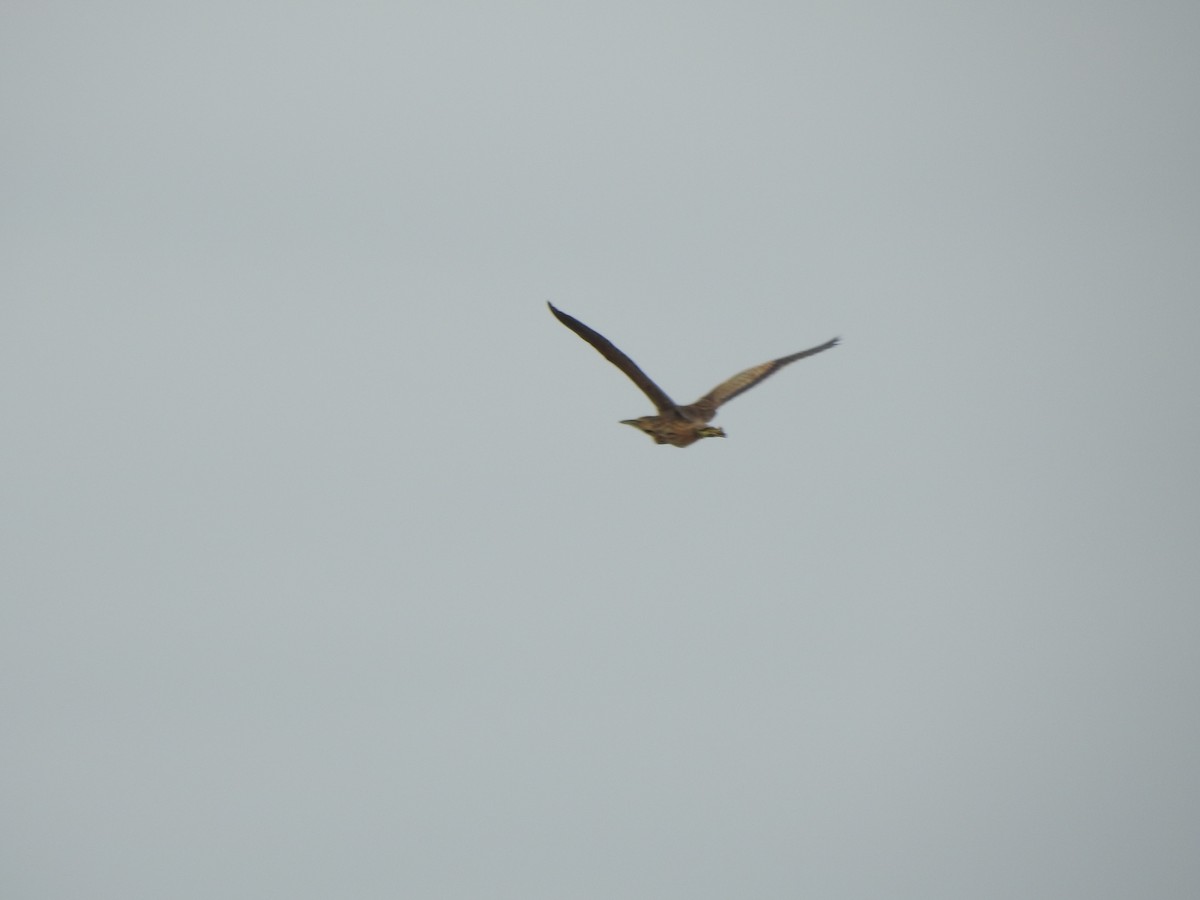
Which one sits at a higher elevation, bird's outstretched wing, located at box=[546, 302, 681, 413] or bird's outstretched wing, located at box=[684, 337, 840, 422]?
bird's outstretched wing, located at box=[684, 337, 840, 422]

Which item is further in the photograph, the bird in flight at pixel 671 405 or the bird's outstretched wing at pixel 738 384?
the bird's outstretched wing at pixel 738 384

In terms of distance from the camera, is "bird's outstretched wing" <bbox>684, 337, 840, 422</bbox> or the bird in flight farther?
"bird's outstretched wing" <bbox>684, 337, 840, 422</bbox>

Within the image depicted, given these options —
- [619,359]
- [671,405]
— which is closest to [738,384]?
[671,405]

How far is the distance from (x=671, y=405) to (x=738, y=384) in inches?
102

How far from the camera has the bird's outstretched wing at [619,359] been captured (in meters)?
38.6

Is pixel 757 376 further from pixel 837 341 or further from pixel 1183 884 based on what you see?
pixel 1183 884

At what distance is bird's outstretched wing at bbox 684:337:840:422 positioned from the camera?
42125 millimetres

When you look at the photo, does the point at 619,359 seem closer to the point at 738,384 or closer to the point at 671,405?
the point at 671,405

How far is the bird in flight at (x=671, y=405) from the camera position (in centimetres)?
3903

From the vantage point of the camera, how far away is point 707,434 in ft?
133

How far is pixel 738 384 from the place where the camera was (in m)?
42.9

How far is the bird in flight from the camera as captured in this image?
3903 centimetres

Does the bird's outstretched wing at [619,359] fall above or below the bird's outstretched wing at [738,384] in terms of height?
below

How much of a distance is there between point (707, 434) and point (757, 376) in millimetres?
2908
